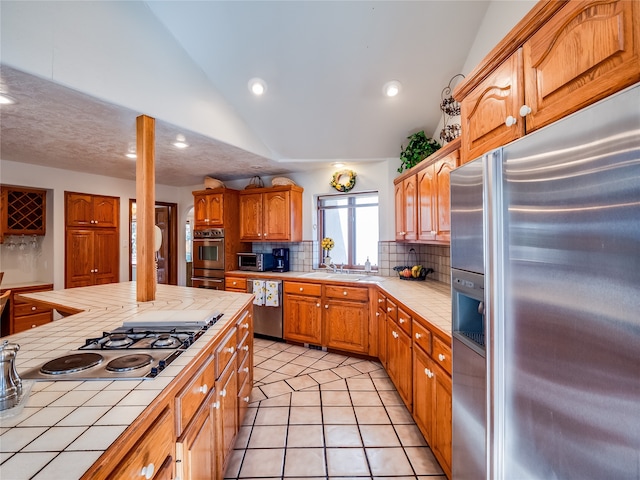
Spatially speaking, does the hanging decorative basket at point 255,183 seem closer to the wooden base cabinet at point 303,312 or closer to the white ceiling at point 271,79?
the white ceiling at point 271,79

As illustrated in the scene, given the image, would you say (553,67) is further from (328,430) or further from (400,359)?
(328,430)

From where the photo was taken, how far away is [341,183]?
13.6 feet

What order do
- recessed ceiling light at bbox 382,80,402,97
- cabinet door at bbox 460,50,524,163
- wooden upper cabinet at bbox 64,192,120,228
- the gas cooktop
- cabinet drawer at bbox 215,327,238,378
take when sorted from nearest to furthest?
the gas cooktop < cabinet door at bbox 460,50,524,163 < cabinet drawer at bbox 215,327,238,378 < recessed ceiling light at bbox 382,80,402,97 < wooden upper cabinet at bbox 64,192,120,228

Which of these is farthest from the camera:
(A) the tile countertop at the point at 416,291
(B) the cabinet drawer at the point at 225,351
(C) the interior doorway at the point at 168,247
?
(C) the interior doorway at the point at 168,247

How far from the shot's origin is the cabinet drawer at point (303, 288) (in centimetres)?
363

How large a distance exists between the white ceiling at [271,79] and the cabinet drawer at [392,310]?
1954 mm

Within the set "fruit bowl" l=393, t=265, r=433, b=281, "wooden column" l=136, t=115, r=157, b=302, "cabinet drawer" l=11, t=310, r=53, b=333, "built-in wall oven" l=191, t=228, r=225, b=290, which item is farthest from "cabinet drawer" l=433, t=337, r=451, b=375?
"cabinet drawer" l=11, t=310, r=53, b=333

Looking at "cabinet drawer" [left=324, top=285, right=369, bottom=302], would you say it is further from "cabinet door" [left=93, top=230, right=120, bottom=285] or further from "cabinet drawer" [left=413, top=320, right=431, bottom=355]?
"cabinet door" [left=93, top=230, right=120, bottom=285]

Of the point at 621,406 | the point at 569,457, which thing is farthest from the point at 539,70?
the point at 569,457

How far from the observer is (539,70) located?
1.06 meters

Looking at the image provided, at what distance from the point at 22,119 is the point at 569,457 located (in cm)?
394

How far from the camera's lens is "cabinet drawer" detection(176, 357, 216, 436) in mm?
1017

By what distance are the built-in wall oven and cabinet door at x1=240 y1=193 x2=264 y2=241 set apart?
13.6 inches

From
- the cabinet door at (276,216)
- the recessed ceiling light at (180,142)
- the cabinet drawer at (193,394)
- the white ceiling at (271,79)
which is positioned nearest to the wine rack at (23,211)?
the white ceiling at (271,79)
